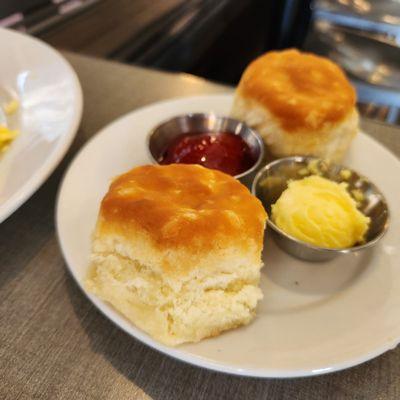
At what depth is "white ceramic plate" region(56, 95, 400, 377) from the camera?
841mm

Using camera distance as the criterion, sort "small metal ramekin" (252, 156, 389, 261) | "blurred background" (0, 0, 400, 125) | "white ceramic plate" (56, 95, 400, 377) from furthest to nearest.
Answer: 1. "blurred background" (0, 0, 400, 125)
2. "small metal ramekin" (252, 156, 389, 261)
3. "white ceramic plate" (56, 95, 400, 377)

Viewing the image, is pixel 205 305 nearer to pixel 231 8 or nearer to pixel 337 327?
pixel 337 327

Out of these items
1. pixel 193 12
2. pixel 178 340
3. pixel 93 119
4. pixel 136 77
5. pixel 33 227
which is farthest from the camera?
pixel 193 12

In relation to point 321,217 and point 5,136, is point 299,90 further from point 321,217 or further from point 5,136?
point 5,136

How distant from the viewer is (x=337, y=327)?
36.3 inches

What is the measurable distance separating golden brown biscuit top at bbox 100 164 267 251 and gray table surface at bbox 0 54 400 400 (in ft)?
0.91

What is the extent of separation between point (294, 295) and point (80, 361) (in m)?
0.51

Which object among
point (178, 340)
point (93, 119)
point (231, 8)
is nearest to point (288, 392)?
point (178, 340)

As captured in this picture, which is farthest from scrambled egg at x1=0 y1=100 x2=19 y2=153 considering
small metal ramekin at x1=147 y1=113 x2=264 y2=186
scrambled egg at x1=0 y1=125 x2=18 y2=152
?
small metal ramekin at x1=147 y1=113 x2=264 y2=186

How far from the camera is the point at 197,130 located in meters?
1.41

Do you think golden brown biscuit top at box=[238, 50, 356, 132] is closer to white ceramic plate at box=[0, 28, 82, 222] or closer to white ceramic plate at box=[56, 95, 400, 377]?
white ceramic plate at box=[56, 95, 400, 377]

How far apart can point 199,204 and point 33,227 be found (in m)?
0.55

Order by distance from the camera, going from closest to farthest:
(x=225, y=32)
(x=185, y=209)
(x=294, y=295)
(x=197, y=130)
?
(x=185, y=209) → (x=294, y=295) → (x=197, y=130) → (x=225, y=32)

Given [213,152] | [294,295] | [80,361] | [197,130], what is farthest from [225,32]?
[80,361]
